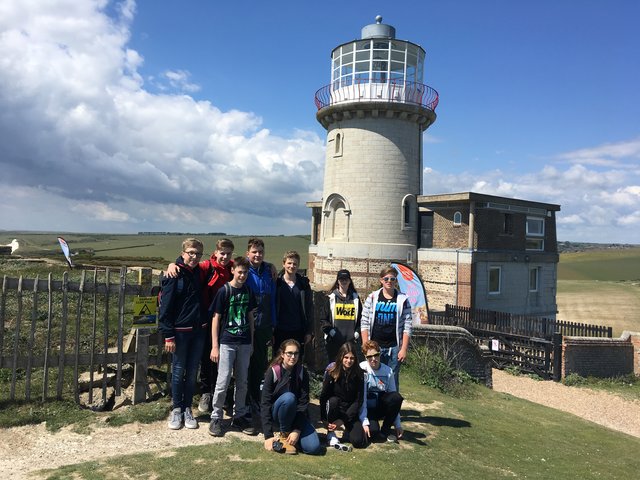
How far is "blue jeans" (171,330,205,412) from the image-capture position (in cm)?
595

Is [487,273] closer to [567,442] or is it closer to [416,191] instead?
[416,191]

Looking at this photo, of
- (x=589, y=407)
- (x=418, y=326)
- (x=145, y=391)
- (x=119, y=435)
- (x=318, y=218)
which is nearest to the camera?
(x=119, y=435)

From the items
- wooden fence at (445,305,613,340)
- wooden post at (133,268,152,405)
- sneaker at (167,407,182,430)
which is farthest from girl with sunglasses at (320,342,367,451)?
wooden fence at (445,305,613,340)

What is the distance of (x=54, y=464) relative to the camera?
492 centimetres

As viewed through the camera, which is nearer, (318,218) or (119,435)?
(119,435)

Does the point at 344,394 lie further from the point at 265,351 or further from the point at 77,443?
the point at 77,443

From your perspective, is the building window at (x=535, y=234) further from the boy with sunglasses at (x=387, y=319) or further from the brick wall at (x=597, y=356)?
the boy with sunglasses at (x=387, y=319)

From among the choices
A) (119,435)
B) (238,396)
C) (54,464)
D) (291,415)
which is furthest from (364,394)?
(54,464)

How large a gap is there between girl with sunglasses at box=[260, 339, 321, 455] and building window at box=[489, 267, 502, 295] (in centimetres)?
1772

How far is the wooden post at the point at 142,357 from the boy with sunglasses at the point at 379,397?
3156 millimetres

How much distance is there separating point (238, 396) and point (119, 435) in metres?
1.50

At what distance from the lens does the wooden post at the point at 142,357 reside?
6.59 m

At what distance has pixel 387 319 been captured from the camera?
6445mm

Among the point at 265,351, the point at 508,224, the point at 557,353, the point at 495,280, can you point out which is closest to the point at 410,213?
the point at 508,224
